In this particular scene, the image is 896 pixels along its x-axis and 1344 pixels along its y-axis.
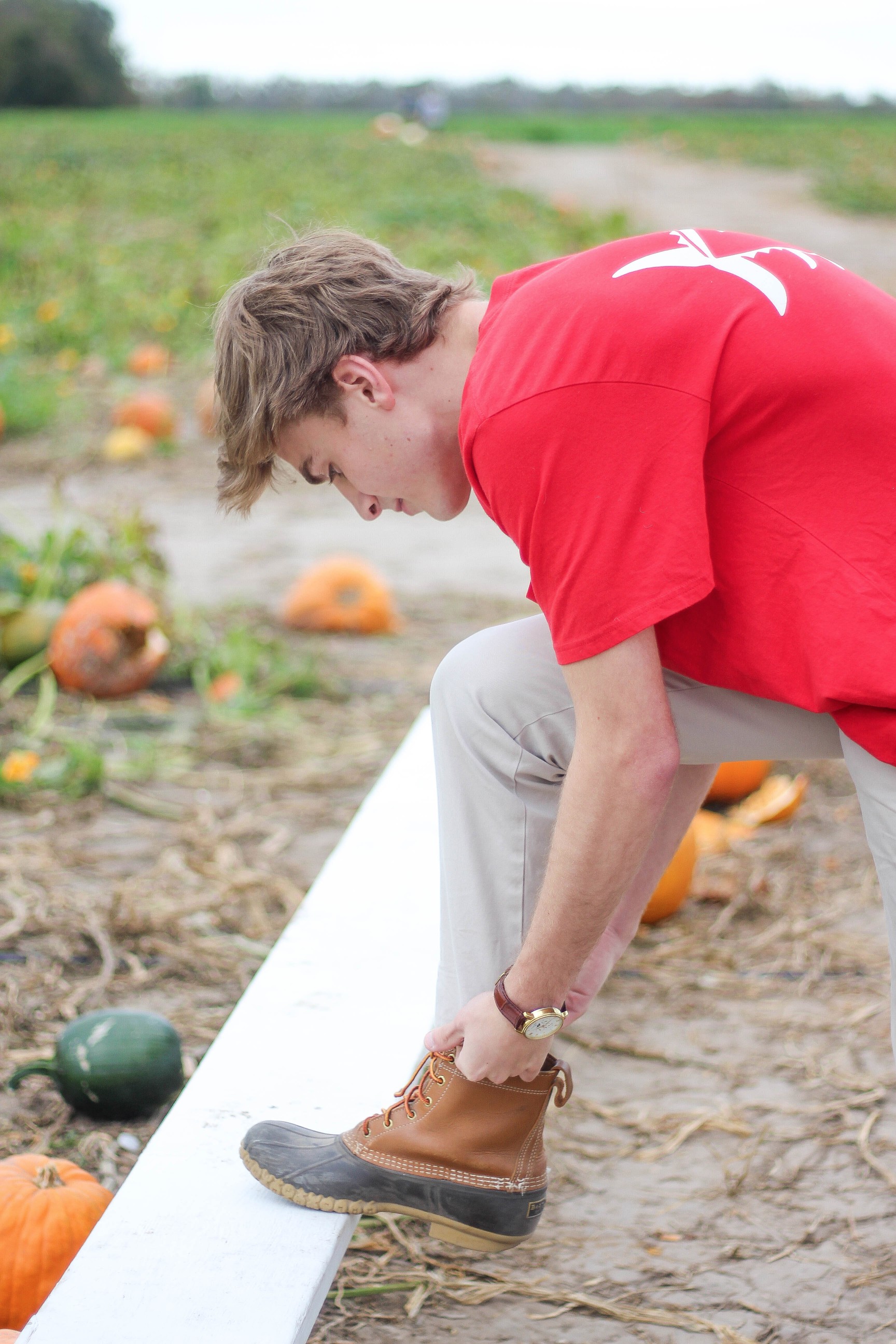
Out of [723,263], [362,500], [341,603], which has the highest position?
[723,263]

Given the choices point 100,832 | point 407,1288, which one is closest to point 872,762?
point 407,1288

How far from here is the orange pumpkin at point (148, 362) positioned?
9.03 m

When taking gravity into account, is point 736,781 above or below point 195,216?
below

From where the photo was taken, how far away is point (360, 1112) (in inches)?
71.8

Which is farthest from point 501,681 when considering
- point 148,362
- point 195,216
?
point 195,216

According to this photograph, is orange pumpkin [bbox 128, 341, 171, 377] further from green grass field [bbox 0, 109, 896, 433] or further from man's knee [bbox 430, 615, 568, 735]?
man's knee [bbox 430, 615, 568, 735]

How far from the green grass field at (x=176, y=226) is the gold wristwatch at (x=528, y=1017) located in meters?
1.09

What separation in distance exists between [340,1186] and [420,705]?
2.47 meters

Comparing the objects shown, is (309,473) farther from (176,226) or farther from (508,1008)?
(176,226)

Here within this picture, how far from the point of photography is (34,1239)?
1.67 m

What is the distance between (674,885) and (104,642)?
2016 millimetres

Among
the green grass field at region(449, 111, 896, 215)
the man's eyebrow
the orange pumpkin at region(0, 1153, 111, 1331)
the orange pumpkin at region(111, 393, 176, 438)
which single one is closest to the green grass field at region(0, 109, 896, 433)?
the green grass field at region(449, 111, 896, 215)

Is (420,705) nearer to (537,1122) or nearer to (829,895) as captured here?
(829,895)

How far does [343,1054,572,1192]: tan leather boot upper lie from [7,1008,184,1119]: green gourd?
1.62 ft
